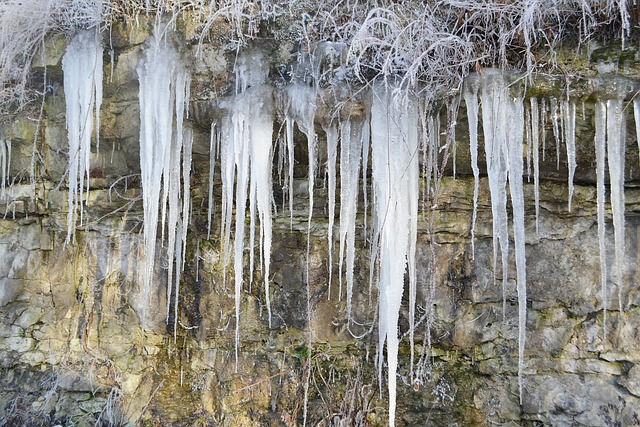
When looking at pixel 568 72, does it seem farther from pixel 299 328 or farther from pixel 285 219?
pixel 299 328

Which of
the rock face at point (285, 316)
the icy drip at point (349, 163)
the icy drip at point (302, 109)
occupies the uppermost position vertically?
the icy drip at point (302, 109)

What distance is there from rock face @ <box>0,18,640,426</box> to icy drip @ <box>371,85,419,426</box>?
445 mm

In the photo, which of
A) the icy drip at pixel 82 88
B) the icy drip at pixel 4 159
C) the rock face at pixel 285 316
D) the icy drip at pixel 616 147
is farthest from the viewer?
the icy drip at pixel 4 159

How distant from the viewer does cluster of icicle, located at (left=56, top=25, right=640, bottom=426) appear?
281 cm

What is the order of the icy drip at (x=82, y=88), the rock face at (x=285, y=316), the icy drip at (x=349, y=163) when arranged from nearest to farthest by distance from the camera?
the icy drip at (x=349, y=163) → the icy drip at (x=82, y=88) → the rock face at (x=285, y=316)

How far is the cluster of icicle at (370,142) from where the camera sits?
2.81 meters

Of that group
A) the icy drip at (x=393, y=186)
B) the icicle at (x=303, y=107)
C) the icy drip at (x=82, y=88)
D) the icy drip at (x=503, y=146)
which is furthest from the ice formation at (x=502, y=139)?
the icy drip at (x=82, y=88)

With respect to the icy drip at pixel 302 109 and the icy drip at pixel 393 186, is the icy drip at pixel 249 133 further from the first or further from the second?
the icy drip at pixel 393 186

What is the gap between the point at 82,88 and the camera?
320 centimetres

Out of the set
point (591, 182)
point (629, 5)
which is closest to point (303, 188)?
point (591, 182)

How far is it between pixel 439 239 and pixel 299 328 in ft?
3.79

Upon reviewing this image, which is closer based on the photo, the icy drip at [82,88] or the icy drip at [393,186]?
the icy drip at [393,186]

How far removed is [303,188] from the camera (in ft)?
12.2

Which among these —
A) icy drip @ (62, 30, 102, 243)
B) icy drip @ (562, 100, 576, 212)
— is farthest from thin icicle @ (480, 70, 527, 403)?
icy drip @ (62, 30, 102, 243)
